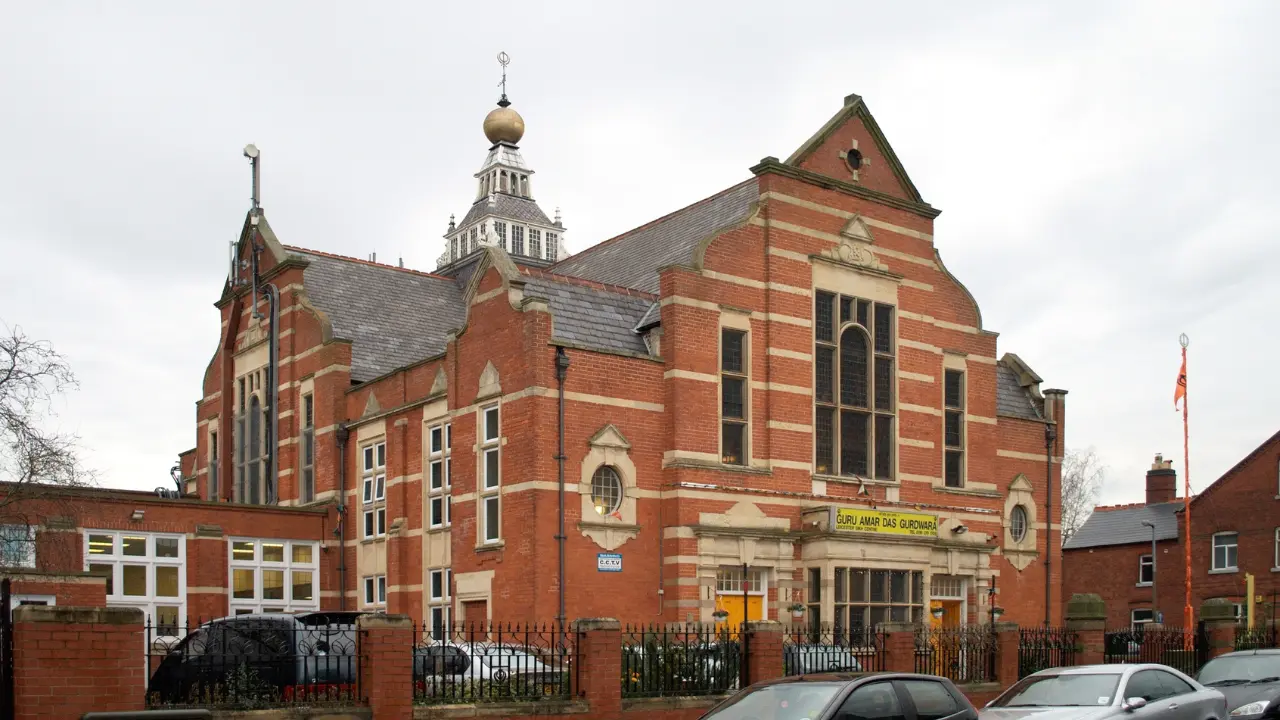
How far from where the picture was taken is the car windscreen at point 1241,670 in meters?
23.1

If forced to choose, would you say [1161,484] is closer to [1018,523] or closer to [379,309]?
[1018,523]

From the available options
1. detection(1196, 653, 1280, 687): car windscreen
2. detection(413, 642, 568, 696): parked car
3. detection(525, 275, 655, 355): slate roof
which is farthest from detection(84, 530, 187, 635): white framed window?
detection(1196, 653, 1280, 687): car windscreen

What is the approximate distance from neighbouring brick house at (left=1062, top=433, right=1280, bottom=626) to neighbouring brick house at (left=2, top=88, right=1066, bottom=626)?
17.2 metres

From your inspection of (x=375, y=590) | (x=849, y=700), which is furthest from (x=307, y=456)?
(x=849, y=700)

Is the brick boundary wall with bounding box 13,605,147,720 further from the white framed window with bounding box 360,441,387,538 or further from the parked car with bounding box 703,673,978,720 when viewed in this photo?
the white framed window with bounding box 360,441,387,538

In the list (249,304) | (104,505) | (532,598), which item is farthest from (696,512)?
(249,304)

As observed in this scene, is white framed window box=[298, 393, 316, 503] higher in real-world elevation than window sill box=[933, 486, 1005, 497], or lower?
higher

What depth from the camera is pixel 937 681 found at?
15719 millimetres

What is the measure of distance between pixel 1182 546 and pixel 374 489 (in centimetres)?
3479

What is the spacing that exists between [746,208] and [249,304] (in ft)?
50.7

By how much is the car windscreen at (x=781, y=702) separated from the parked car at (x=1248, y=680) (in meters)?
9.95

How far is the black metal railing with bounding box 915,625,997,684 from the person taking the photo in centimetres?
2461

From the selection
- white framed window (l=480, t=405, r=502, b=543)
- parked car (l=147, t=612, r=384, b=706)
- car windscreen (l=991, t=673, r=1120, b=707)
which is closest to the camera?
parked car (l=147, t=612, r=384, b=706)

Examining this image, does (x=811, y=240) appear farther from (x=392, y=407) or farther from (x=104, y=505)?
(x=104, y=505)
